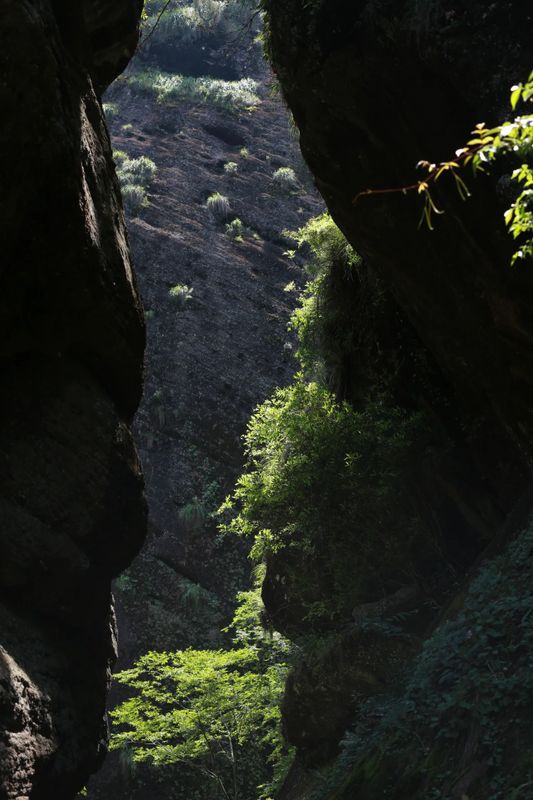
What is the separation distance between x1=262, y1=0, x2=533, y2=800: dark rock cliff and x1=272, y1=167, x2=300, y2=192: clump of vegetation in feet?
81.4

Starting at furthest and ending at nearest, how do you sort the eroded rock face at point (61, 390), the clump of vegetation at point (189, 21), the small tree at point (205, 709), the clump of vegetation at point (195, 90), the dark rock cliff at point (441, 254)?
the clump of vegetation at point (189, 21), the clump of vegetation at point (195, 90), the small tree at point (205, 709), the dark rock cliff at point (441, 254), the eroded rock face at point (61, 390)

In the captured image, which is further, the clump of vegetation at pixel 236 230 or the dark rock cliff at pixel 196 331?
the clump of vegetation at pixel 236 230

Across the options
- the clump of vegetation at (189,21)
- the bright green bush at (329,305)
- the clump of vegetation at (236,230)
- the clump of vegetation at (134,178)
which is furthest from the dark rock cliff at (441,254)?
the clump of vegetation at (189,21)

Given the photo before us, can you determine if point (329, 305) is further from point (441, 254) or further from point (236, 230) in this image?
point (236, 230)

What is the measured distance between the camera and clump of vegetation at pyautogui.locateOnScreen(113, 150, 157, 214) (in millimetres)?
32500

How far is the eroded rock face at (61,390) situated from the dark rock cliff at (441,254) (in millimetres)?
2897

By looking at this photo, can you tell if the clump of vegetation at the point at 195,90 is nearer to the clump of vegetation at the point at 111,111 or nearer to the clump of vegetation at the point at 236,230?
the clump of vegetation at the point at 111,111

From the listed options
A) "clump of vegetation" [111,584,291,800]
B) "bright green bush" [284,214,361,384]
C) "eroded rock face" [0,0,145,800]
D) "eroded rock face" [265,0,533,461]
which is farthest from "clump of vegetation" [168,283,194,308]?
"eroded rock face" [265,0,533,461]

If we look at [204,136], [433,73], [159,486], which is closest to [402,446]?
[433,73]

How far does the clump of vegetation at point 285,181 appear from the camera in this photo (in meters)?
36.5

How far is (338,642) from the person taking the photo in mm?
13805

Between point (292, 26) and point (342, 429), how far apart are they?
6227 mm

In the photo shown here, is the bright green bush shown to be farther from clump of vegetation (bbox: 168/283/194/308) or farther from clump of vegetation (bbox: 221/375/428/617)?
clump of vegetation (bbox: 168/283/194/308)

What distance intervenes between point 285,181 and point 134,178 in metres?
7.00
